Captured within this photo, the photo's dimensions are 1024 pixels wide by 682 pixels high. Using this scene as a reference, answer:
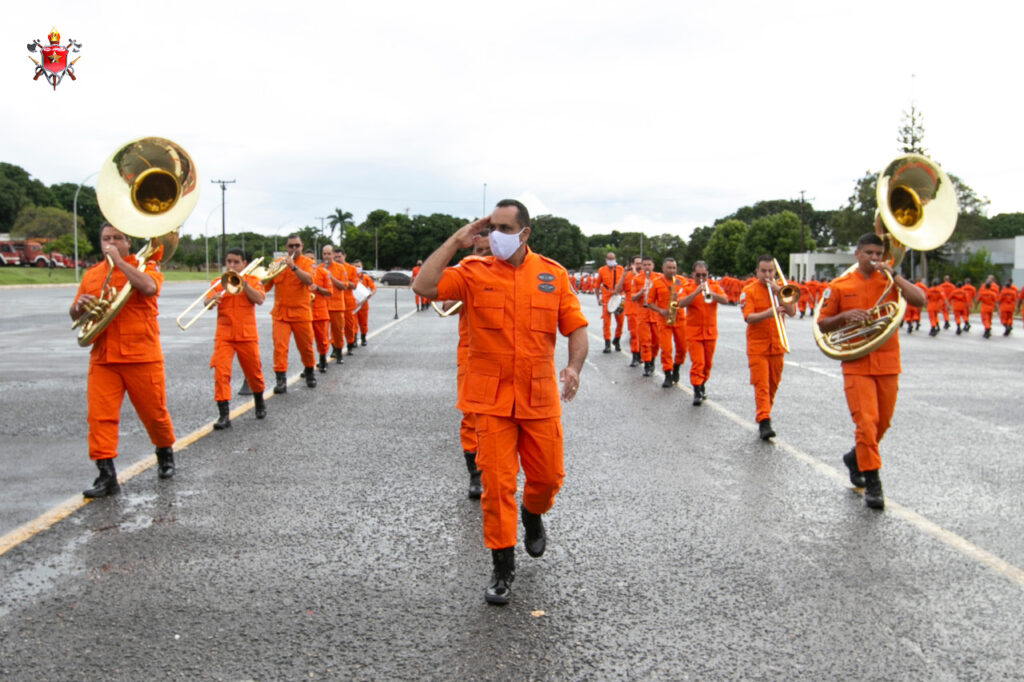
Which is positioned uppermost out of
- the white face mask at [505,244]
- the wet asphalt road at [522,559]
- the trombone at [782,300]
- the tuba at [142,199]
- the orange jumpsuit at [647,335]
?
the tuba at [142,199]

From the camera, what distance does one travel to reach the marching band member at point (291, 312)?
36.5ft

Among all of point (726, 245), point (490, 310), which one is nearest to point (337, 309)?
point (490, 310)

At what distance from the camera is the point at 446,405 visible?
10.1m

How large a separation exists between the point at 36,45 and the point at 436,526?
16171mm

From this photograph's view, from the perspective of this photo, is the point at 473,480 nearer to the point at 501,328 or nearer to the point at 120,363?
the point at 501,328

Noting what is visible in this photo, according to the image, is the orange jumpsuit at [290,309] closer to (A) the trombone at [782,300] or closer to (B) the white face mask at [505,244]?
(A) the trombone at [782,300]

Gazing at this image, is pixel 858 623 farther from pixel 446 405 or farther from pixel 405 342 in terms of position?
pixel 405 342

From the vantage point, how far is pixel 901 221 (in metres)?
6.17

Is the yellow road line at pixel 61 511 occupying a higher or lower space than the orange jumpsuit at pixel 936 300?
lower

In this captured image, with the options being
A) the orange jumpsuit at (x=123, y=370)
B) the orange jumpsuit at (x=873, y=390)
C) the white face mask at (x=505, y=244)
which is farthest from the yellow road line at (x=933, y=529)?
the orange jumpsuit at (x=123, y=370)

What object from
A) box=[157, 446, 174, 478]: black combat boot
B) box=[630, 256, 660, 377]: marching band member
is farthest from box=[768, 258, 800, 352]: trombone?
box=[157, 446, 174, 478]: black combat boot

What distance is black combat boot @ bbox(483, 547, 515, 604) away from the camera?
4.07m

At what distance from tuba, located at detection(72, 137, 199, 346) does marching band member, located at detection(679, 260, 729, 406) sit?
6083mm

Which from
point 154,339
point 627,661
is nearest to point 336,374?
point 154,339
